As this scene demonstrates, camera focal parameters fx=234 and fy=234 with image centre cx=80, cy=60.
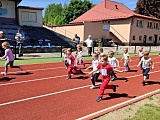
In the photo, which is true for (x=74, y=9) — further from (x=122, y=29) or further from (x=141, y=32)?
(x=141, y=32)

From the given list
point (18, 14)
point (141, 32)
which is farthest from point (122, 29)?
point (18, 14)

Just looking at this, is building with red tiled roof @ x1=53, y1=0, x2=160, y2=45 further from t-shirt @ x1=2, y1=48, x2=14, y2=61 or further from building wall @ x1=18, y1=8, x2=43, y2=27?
t-shirt @ x1=2, y1=48, x2=14, y2=61

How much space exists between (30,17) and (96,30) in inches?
402

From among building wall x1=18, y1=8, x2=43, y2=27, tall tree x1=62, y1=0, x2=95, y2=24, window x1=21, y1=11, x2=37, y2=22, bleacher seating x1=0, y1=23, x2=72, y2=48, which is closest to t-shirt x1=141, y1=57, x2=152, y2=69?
bleacher seating x1=0, y1=23, x2=72, y2=48

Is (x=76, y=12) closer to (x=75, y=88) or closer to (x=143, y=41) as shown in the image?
(x=143, y=41)

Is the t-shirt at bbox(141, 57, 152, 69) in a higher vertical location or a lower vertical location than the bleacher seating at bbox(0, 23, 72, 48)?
lower

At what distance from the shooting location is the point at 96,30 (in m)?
36.4

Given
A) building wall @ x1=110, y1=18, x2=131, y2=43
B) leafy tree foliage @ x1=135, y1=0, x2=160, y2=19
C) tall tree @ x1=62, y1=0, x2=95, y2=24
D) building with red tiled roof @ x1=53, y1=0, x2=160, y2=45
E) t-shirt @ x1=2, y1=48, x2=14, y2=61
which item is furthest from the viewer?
tall tree @ x1=62, y1=0, x2=95, y2=24

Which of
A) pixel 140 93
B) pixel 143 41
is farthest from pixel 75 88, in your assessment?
pixel 143 41

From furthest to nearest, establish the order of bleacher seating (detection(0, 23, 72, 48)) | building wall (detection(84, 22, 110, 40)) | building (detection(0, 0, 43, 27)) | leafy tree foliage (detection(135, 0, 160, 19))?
leafy tree foliage (detection(135, 0, 160, 19))
building wall (detection(84, 22, 110, 40))
building (detection(0, 0, 43, 27))
bleacher seating (detection(0, 23, 72, 48))

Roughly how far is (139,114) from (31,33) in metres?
25.1

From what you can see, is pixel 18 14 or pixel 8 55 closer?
pixel 8 55

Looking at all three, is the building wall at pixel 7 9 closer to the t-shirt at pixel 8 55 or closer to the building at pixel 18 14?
the building at pixel 18 14

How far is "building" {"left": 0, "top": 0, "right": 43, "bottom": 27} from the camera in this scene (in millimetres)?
30594
